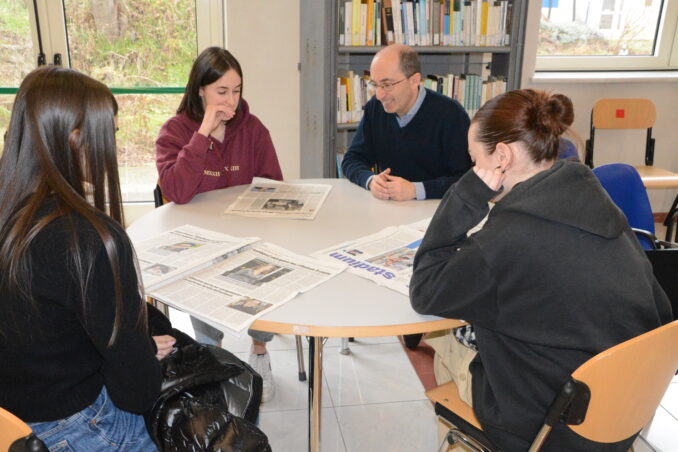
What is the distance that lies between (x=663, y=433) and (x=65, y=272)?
6.54 feet

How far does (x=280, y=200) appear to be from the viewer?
6.65 ft

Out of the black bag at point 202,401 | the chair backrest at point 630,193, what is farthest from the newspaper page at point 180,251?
the chair backrest at point 630,193

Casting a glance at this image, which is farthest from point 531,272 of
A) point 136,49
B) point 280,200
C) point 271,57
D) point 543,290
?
point 136,49

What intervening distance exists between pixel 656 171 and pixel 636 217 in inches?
74.0

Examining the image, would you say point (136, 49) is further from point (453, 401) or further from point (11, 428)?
point (11, 428)

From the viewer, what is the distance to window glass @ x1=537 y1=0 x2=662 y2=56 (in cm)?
385

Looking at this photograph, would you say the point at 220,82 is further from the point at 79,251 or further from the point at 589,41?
the point at 589,41

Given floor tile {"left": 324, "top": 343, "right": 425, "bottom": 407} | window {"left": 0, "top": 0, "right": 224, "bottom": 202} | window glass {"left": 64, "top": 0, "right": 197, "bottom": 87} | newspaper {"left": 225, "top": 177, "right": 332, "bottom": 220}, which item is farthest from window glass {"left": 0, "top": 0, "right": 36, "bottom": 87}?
floor tile {"left": 324, "top": 343, "right": 425, "bottom": 407}

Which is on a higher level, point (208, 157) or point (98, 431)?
point (208, 157)

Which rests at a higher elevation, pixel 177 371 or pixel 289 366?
pixel 177 371

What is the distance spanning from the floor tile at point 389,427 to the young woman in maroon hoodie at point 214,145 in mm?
332

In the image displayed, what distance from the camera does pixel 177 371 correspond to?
127 centimetres

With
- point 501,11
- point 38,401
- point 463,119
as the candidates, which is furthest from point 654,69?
point 38,401

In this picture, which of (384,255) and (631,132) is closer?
(384,255)
